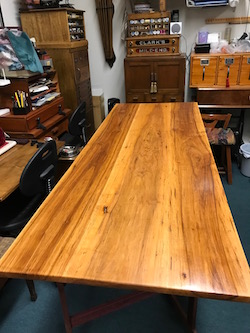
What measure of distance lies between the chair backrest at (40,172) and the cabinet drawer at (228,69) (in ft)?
6.65

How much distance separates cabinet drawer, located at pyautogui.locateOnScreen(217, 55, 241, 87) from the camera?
9.22ft

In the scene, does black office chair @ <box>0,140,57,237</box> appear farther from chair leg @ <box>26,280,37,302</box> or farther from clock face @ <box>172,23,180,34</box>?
clock face @ <box>172,23,180,34</box>

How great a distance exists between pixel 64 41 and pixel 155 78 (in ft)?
3.41

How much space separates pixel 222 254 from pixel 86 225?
42cm

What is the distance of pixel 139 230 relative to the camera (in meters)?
0.87

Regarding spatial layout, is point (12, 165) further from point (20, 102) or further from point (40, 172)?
point (20, 102)

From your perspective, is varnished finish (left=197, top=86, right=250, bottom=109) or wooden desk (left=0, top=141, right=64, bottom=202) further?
varnished finish (left=197, top=86, right=250, bottom=109)

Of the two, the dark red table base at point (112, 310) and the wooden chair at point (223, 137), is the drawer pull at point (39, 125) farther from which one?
the wooden chair at point (223, 137)

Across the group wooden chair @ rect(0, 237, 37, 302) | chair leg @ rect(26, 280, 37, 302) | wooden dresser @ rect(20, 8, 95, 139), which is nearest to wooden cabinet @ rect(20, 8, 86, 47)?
wooden dresser @ rect(20, 8, 95, 139)

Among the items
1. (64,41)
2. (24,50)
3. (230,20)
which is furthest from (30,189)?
(230,20)

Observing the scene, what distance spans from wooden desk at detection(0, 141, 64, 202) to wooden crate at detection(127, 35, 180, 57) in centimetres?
156

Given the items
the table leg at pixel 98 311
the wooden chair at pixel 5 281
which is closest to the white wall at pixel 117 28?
the wooden chair at pixel 5 281

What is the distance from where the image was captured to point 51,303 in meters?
1.72

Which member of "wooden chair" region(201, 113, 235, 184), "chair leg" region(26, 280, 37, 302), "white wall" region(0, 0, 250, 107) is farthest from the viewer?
"white wall" region(0, 0, 250, 107)
